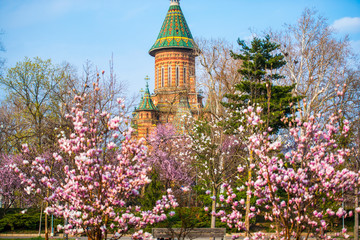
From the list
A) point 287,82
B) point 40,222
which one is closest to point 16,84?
point 40,222

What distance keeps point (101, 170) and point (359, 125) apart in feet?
65.4

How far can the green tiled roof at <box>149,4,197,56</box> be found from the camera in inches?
2420

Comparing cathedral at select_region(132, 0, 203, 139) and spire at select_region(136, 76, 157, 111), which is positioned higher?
cathedral at select_region(132, 0, 203, 139)

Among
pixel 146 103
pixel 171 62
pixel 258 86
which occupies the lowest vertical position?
pixel 258 86

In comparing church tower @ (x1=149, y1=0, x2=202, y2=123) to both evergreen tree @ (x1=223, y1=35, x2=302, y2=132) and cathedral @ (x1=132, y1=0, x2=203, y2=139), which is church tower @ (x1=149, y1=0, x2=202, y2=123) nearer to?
cathedral @ (x1=132, y1=0, x2=203, y2=139)

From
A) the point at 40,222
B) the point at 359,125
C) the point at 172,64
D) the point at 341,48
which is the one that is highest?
the point at 172,64

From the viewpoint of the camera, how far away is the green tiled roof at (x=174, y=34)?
61.5 meters

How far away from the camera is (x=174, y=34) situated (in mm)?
62156

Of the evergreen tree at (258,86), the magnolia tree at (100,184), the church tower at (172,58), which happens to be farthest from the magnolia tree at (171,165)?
the church tower at (172,58)

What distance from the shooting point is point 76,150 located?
851cm

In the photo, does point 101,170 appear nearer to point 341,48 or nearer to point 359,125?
point 359,125

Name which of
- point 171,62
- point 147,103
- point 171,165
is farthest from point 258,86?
point 171,62

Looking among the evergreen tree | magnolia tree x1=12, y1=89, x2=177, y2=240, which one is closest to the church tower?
the evergreen tree

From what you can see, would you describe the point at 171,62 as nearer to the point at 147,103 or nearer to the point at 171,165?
the point at 147,103
